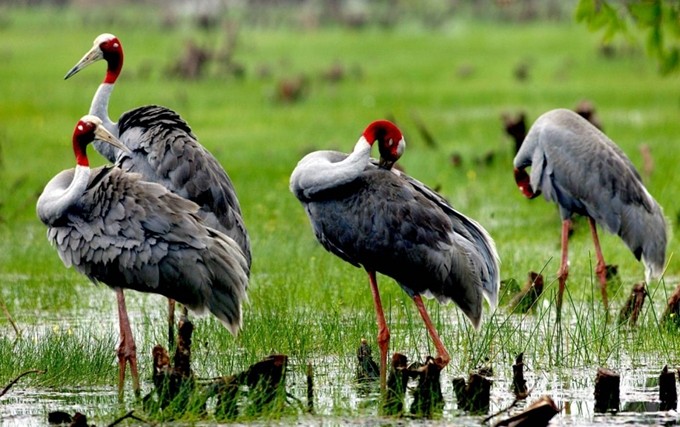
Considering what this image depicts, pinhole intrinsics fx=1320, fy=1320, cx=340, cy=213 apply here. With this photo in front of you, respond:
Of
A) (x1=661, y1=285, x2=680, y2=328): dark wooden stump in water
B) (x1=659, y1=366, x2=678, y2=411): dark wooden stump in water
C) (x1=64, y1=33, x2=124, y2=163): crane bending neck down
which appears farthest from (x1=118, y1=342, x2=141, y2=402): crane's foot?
(x1=661, y1=285, x2=680, y2=328): dark wooden stump in water

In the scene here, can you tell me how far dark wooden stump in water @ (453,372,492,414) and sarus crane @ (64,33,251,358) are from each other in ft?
7.19

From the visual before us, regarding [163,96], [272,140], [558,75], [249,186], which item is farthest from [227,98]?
[249,186]

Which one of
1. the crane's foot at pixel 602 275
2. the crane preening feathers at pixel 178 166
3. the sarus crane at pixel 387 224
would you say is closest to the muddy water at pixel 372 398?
the sarus crane at pixel 387 224

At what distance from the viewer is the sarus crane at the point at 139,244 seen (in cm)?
708

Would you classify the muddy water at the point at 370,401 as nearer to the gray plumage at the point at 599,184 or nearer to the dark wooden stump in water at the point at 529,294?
the dark wooden stump in water at the point at 529,294

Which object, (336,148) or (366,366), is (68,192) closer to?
(366,366)

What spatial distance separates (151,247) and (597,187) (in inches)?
143

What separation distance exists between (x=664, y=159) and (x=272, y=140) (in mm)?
6096

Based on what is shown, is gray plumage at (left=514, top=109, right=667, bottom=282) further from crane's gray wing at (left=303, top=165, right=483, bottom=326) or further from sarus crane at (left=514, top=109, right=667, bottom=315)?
crane's gray wing at (left=303, top=165, right=483, bottom=326)

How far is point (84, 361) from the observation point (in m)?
7.22

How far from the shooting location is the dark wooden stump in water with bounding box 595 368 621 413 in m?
6.55

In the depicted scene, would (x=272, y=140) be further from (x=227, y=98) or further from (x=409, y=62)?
(x=409, y=62)

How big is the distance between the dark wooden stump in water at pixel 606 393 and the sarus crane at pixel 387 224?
0.92 m

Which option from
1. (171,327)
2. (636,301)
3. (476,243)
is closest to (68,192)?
(171,327)
